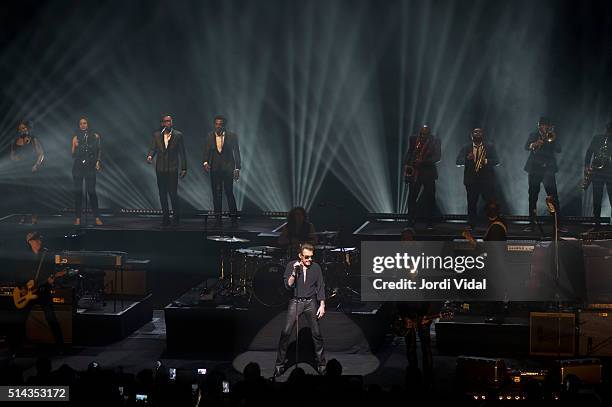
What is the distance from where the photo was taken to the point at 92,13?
23.7 metres

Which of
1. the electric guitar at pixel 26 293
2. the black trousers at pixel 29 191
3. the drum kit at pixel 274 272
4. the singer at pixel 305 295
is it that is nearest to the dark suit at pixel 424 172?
the drum kit at pixel 274 272

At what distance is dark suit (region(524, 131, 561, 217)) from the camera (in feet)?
64.0

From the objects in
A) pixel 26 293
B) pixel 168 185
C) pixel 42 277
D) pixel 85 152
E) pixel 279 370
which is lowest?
pixel 279 370

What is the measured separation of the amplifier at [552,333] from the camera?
15.7 m

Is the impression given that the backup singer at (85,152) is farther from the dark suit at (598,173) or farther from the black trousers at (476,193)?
the dark suit at (598,173)

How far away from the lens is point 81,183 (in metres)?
21.4

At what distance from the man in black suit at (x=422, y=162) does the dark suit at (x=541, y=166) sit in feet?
5.45

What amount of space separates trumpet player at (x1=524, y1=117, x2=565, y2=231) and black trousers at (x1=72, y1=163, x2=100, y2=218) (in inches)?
325

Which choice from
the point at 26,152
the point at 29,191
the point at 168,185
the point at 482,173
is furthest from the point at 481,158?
the point at 29,191

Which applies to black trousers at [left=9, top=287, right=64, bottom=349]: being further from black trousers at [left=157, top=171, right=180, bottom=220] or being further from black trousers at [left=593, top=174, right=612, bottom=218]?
black trousers at [left=593, top=174, right=612, bottom=218]

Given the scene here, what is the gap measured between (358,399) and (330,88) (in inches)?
544

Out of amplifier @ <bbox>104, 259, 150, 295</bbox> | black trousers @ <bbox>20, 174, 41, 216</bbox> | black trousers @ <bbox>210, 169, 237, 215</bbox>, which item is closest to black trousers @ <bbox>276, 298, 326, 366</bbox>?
amplifier @ <bbox>104, 259, 150, 295</bbox>

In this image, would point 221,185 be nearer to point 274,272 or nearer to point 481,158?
point 274,272

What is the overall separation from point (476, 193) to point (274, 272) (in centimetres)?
513
